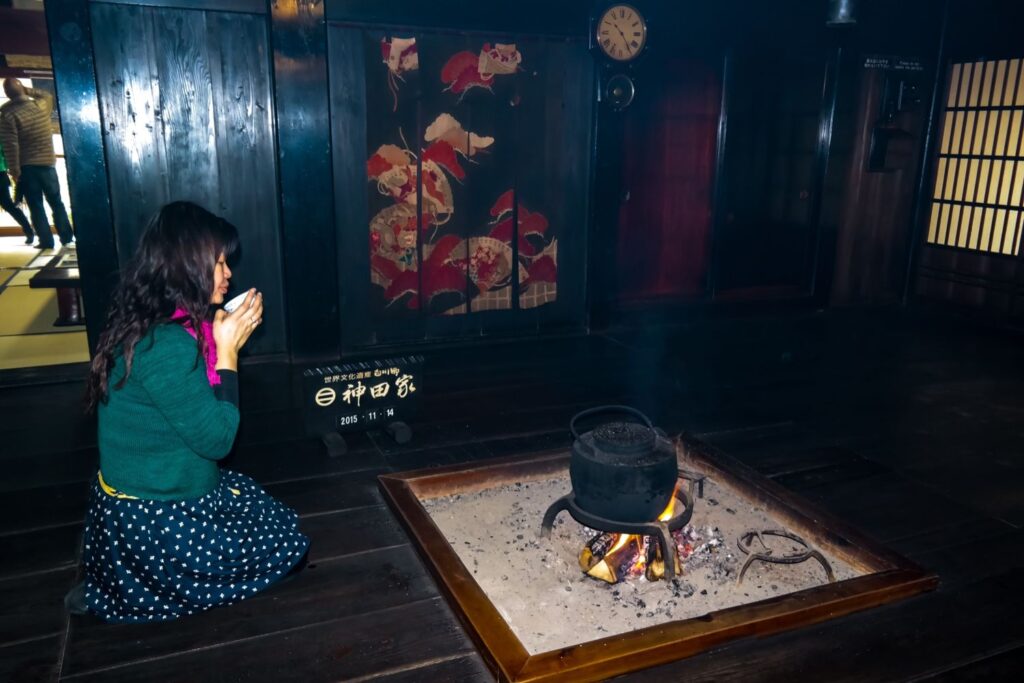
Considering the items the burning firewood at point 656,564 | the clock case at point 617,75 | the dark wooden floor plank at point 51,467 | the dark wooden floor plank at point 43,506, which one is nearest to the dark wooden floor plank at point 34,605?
the dark wooden floor plank at point 43,506

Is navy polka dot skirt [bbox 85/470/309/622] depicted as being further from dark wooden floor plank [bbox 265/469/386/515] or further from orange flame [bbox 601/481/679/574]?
orange flame [bbox 601/481/679/574]

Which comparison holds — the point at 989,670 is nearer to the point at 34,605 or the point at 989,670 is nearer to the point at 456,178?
the point at 34,605

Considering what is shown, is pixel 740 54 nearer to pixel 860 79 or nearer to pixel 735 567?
pixel 860 79

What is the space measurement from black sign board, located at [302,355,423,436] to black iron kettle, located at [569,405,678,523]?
1.78 meters

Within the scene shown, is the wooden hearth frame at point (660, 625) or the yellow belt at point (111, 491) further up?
the yellow belt at point (111, 491)

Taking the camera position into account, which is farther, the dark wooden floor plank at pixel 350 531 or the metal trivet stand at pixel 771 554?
the dark wooden floor plank at pixel 350 531

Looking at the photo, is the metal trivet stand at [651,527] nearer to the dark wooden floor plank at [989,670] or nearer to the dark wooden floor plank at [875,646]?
the dark wooden floor plank at [875,646]

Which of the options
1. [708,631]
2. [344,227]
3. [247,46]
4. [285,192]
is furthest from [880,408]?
[247,46]

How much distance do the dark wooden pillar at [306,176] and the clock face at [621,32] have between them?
2.47 metres

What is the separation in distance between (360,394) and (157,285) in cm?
214

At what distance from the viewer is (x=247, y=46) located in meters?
5.85

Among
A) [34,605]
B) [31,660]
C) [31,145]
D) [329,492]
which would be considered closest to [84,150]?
[329,492]

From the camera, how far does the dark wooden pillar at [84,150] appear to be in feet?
17.4

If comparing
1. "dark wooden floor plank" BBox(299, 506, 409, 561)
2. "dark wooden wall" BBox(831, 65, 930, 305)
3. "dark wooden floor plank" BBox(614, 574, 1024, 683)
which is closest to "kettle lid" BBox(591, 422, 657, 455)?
"dark wooden floor plank" BBox(614, 574, 1024, 683)
